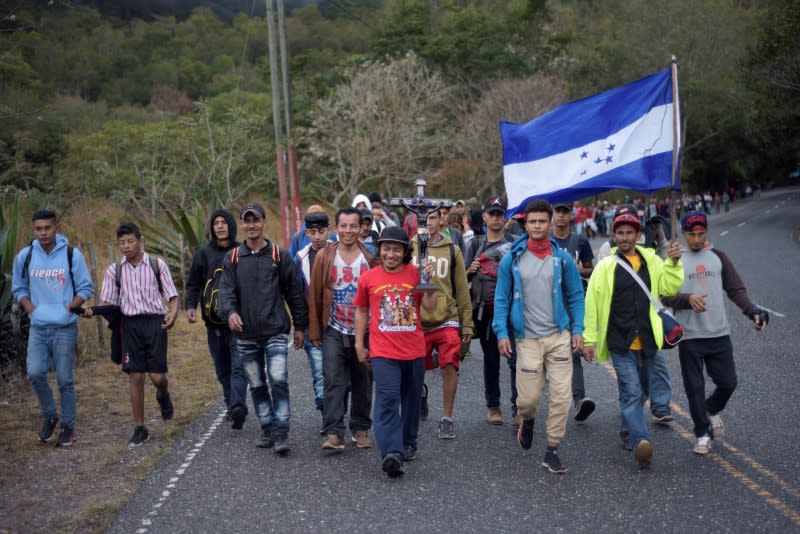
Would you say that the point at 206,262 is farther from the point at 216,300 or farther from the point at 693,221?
the point at 693,221

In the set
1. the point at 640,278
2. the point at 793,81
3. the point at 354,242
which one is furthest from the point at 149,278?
the point at 793,81

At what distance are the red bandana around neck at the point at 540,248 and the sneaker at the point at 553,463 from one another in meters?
1.39

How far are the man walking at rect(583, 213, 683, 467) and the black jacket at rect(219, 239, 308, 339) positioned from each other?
2.33 meters

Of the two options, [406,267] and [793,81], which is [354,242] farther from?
[793,81]

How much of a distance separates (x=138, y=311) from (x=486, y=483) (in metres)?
3.30

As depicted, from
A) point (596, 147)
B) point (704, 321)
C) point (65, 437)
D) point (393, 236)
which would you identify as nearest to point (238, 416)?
point (65, 437)

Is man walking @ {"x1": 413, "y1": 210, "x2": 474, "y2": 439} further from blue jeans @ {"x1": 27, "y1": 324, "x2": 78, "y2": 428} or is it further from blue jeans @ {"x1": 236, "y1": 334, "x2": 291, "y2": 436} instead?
blue jeans @ {"x1": 27, "y1": 324, "x2": 78, "y2": 428}

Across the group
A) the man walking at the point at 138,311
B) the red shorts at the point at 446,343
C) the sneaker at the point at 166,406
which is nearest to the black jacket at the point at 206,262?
the man walking at the point at 138,311

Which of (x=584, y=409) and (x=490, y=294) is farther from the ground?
(x=490, y=294)

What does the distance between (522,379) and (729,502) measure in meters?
1.63

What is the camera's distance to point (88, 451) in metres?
7.43

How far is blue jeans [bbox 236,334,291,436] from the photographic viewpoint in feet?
Result: 23.5

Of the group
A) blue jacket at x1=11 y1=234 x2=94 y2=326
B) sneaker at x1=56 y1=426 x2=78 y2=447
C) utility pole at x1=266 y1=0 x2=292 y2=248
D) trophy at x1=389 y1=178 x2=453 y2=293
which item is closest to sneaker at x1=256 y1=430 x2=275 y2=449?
sneaker at x1=56 y1=426 x2=78 y2=447

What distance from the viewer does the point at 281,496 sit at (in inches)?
233
